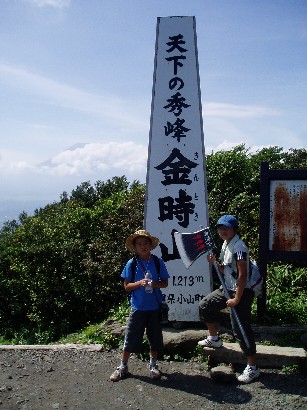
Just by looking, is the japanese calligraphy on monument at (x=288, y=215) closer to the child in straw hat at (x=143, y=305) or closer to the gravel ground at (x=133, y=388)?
the gravel ground at (x=133, y=388)

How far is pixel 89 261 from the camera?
991 cm

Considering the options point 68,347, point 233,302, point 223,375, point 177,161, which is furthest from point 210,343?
point 177,161

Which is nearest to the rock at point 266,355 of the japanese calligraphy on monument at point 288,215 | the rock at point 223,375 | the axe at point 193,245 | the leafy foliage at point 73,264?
the rock at point 223,375

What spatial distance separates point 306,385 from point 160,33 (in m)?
5.19

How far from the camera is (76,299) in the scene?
10.9 m

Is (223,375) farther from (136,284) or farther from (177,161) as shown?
(177,161)

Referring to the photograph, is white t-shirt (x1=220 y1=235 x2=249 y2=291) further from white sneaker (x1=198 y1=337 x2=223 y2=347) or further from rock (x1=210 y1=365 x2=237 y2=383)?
rock (x1=210 y1=365 x2=237 y2=383)

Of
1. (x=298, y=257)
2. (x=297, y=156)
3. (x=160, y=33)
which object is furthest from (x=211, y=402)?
(x=297, y=156)

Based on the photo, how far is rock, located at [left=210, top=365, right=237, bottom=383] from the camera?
4.64 metres

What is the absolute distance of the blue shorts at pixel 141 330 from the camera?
16.0 ft

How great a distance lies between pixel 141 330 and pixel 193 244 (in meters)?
1.16

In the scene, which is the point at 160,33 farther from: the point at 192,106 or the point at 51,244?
the point at 51,244

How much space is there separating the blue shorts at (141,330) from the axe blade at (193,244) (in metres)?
0.71

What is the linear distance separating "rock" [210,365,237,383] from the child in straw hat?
628 millimetres
